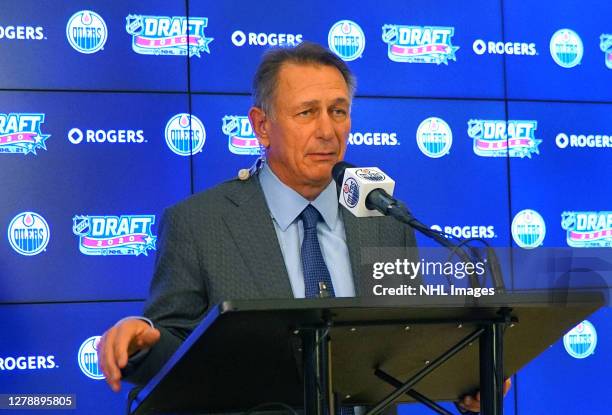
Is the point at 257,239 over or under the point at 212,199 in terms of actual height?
under

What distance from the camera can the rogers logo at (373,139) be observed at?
16.0 ft

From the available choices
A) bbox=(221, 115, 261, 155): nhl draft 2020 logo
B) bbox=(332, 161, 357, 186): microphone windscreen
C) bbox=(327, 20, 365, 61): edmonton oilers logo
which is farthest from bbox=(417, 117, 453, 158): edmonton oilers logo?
bbox=(332, 161, 357, 186): microphone windscreen

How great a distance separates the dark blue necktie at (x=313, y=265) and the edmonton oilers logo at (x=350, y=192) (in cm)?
45

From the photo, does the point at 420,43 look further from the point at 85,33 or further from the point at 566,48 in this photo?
the point at 85,33

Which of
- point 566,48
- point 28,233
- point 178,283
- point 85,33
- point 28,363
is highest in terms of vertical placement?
point 566,48

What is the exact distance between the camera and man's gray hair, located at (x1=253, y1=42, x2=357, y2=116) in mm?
2977

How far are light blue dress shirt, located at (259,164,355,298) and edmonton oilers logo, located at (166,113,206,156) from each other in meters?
1.74

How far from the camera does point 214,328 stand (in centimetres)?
165

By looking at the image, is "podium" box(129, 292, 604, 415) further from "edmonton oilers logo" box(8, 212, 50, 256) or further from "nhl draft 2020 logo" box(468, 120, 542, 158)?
"nhl draft 2020 logo" box(468, 120, 542, 158)

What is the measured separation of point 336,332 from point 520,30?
3.70 metres

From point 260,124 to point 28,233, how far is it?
1772 millimetres

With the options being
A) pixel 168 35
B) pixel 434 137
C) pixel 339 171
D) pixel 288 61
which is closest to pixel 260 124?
pixel 288 61

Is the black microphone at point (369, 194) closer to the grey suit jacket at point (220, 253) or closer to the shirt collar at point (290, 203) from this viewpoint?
the grey suit jacket at point (220, 253)

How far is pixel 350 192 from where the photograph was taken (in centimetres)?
220
